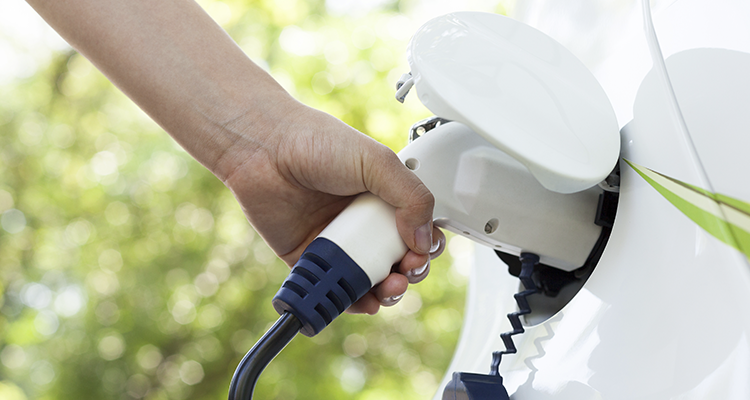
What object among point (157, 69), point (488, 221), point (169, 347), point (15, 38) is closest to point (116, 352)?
point (169, 347)

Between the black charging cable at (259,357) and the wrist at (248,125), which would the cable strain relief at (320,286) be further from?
the wrist at (248,125)

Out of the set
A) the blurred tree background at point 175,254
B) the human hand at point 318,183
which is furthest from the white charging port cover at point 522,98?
the blurred tree background at point 175,254

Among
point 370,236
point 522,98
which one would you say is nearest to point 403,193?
point 370,236

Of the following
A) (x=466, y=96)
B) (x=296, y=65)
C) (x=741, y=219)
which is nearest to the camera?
(x=741, y=219)

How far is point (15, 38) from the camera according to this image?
145 inches

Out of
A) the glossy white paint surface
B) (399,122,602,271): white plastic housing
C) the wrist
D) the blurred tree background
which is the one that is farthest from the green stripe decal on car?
the blurred tree background

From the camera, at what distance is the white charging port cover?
1.19 ft

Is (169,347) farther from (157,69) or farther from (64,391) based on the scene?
(157,69)

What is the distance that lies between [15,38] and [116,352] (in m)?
2.21

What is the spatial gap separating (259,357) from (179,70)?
33 cm

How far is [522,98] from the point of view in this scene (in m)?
0.38

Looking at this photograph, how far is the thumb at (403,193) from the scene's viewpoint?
492mm

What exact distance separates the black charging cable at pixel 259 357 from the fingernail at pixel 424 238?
5.4 inches

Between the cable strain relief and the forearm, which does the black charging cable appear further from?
the forearm
